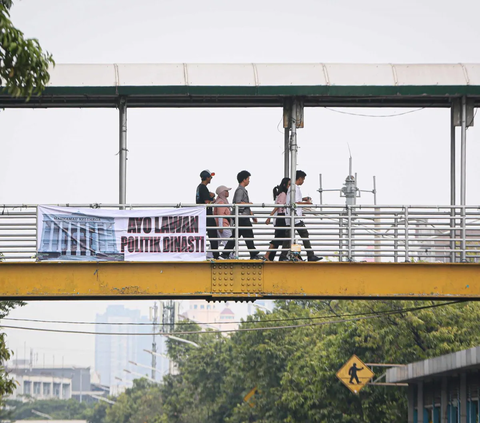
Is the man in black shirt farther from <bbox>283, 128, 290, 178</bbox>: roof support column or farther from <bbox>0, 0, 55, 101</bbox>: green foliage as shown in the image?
<bbox>0, 0, 55, 101</bbox>: green foliage

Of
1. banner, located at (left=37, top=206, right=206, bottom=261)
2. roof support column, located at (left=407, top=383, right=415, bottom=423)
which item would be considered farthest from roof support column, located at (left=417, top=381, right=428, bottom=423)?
banner, located at (left=37, top=206, right=206, bottom=261)

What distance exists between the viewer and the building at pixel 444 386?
25266 mm

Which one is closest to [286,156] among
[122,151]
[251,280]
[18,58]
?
[122,151]

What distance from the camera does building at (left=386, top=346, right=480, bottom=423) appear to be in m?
25.3

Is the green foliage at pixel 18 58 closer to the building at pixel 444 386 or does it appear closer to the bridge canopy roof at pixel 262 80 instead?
the bridge canopy roof at pixel 262 80

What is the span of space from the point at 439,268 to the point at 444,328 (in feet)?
59.7

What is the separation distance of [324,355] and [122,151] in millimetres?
22608

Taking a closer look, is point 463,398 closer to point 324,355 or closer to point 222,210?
point 222,210

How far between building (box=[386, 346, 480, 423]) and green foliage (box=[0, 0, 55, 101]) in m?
14.3

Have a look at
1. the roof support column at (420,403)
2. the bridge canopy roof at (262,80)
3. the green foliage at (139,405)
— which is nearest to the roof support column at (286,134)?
the bridge canopy roof at (262,80)

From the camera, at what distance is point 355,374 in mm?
32812

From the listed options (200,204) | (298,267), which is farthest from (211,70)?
(298,267)

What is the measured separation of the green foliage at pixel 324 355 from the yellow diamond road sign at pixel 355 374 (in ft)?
5.25

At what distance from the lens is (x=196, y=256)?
703 inches
